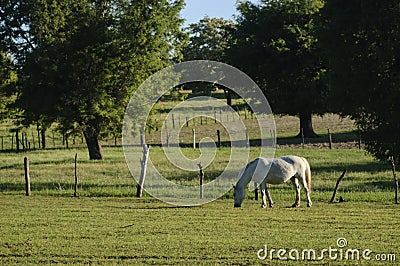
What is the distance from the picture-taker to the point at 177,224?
17.2 metres

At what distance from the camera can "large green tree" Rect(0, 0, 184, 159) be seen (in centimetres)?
3959

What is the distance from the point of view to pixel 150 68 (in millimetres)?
41781

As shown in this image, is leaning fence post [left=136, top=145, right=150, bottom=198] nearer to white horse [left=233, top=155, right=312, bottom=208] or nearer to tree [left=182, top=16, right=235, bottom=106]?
white horse [left=233, top=155, right=312, bottom=208]

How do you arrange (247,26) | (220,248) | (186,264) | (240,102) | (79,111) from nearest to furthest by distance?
1. (186,264)
2. (220,248)
3. (79,111)
4. (247,26)
5. (240,102)

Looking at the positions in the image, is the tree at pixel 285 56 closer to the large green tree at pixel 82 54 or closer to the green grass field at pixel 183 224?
the large green tree at pixel 82 54

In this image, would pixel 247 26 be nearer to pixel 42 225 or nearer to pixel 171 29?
pixel 171 29

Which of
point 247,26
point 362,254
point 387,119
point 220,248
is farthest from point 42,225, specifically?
point 247,26

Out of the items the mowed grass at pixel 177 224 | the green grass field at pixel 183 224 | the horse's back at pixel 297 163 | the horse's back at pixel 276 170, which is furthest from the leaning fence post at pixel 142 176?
the horse's back at pixel 297 163

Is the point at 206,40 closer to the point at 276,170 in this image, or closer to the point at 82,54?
the point at 82,54

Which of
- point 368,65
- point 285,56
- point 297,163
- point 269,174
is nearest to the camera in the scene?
point 269,174

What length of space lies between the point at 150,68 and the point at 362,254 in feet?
99.6

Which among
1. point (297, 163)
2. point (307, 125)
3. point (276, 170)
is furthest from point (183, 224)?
point (307, 125)

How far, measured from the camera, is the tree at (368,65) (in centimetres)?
2430

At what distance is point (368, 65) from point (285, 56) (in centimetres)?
2889
